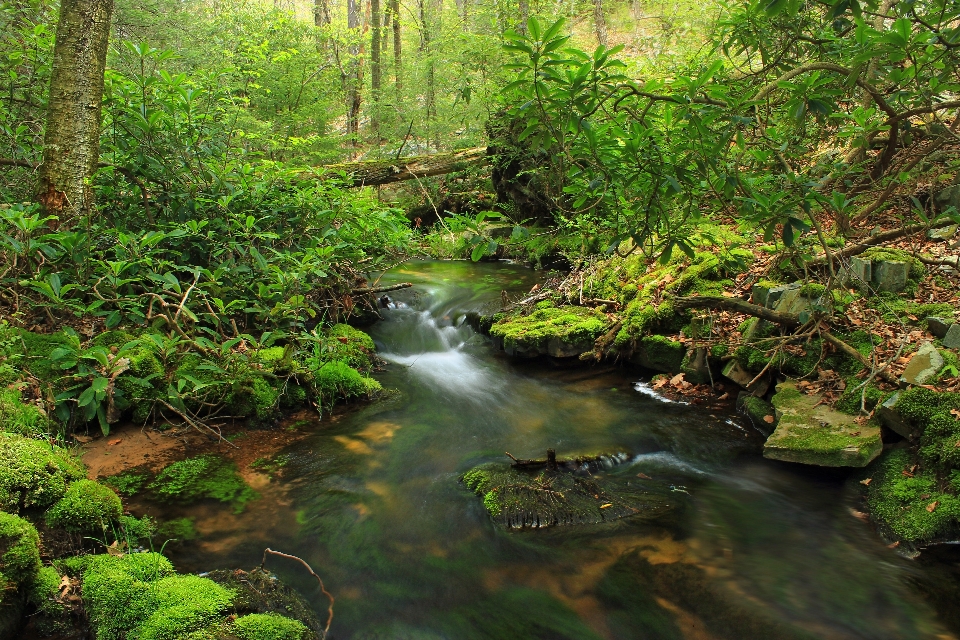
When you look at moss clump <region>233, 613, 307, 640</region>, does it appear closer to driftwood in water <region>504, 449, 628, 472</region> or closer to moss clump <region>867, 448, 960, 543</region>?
driftwood in water <region>504, 449, 628, 472</region>

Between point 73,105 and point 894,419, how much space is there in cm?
766

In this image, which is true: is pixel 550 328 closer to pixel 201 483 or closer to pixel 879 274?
pixel 879 274

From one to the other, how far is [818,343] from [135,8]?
46.8 ft

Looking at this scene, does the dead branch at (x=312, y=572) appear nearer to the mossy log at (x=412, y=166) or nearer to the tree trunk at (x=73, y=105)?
the tree trunk at (x=73, y=105)

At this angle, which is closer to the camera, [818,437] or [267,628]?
[267,628]

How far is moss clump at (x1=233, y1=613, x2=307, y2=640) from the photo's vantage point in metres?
2.47

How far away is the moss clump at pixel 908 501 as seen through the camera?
353 cm

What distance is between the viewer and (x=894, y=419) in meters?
4.25

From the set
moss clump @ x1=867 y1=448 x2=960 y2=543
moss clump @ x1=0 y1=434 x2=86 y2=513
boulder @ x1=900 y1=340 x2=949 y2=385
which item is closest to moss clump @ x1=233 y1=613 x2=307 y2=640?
moss clump @ x1=0 y1=434 x2=86 y2=513

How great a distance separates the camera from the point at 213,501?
399 cm

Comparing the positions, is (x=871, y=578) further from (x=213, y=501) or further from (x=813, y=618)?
(x=213, y=501)

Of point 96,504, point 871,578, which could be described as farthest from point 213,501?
point 871,578

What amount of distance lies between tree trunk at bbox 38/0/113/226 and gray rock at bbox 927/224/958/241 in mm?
8770

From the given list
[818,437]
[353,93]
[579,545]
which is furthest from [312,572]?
[353,93]
